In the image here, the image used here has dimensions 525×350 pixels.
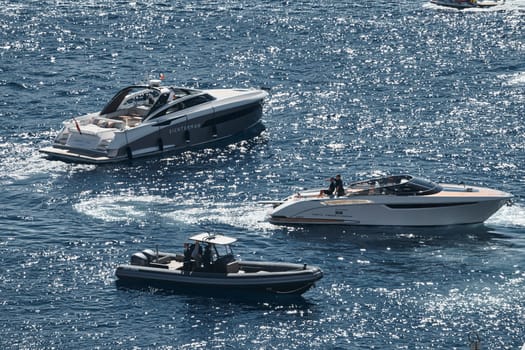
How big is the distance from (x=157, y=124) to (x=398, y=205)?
67.3ft

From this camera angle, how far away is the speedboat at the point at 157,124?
250 feet

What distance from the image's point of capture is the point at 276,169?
74750 mm

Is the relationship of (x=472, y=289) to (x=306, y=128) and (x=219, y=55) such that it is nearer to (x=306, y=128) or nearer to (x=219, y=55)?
(x=306, y=128)

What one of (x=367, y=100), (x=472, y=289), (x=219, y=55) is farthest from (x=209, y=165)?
(x=219, y=55)

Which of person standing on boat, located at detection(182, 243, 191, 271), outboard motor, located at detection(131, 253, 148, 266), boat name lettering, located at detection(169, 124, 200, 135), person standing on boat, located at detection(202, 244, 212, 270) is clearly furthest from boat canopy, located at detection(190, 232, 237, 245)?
boat name lettering, located at detection(169, 124, 200, 135)

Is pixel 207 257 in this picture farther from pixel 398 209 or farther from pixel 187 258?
pixel 398 209

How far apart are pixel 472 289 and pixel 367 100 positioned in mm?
36315

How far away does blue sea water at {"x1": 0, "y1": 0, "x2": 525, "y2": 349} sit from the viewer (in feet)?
174

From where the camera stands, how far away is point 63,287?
56.7 meters

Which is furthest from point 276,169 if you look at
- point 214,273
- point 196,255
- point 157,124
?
point 214,273

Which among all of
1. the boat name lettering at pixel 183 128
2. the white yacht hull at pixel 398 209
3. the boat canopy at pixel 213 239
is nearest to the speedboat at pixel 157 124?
the boat name lettering at pixel 183 128

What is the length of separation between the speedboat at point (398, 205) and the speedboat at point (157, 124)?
1509 cm

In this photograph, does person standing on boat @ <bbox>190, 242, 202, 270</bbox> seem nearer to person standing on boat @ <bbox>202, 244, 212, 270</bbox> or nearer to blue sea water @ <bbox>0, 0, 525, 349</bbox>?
person standing on boat @ <bbox>202, 244, 212, 270</bbox>

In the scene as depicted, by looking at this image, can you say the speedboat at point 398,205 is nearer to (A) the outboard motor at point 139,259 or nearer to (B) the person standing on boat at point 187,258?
(B) the person standing on boat at point 187,258
